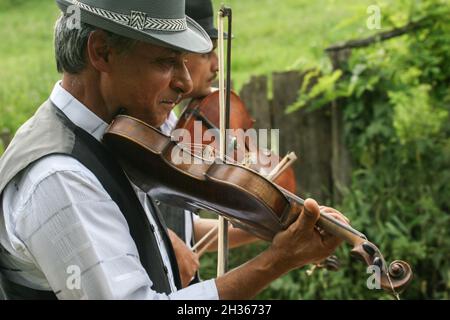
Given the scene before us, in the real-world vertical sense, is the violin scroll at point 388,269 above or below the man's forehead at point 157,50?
below

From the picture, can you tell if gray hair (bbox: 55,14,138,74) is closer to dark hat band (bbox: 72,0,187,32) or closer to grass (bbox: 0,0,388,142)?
dark hat band (bbox: 72,0,187,32)

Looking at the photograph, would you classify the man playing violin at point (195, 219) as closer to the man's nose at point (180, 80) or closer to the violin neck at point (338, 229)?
the man's nose at point (180, 80)

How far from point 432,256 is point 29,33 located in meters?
5.83

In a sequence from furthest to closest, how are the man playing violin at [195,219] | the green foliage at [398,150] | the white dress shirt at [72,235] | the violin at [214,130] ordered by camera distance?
the green foliage at [398,150] < the violin at [214,130] < the man playing violin at [195,219] < the white dress shirt at [72,235]

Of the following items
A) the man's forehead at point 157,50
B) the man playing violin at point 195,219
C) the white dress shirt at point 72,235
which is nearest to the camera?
the white dress shirt at point 72,235

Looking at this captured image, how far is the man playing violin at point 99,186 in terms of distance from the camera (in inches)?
74.5

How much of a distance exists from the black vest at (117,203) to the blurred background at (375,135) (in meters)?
2.43

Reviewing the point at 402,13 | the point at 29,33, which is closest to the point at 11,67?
the point at 29,33

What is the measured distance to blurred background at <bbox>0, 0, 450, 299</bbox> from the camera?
15.0ft

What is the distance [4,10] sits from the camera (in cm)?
1045

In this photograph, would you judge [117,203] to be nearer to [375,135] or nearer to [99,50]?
[99,50]

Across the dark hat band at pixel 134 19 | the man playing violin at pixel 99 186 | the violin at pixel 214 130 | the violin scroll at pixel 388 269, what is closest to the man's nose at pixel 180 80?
the man playing violin at pixel 99 186
